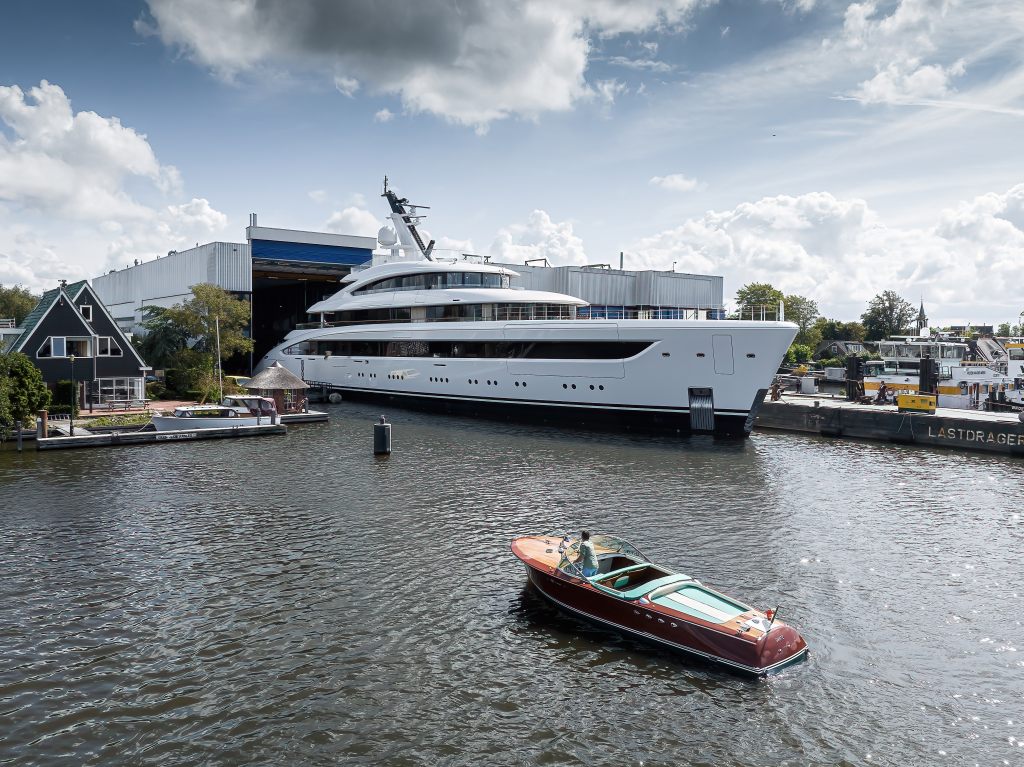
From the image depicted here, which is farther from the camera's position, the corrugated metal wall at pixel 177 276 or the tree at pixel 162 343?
the corrugated metal wall at pixel 177 276

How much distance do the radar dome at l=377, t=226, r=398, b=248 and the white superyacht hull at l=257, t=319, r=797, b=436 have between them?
11.4 metres

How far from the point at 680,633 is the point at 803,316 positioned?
98713mm

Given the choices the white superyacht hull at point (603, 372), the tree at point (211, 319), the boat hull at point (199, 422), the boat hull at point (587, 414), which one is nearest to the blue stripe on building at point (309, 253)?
the tree at point (211, 319)

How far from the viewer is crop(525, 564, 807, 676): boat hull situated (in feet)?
34.9

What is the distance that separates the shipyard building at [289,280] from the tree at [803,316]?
27.5m

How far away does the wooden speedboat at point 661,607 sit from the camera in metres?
10.8

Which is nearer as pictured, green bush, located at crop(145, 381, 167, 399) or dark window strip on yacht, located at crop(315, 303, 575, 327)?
dark window strip on yacht, located at crop(315, 303, 575, 327)

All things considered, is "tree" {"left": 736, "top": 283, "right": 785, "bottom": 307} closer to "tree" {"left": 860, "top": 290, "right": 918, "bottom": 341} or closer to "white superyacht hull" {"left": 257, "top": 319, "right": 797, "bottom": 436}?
"tree" {"left": 860, "top": 290, "right": 918, "bottom": 341}

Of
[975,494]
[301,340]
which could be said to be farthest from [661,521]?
[301,340]

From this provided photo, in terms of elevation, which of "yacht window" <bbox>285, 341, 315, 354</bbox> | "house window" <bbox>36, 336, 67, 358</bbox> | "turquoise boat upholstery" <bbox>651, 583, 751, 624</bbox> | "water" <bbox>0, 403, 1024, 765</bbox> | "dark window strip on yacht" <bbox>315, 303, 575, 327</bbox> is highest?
"dark window strip on yacht" <bbox>315, 303, 575, 327</bbox>

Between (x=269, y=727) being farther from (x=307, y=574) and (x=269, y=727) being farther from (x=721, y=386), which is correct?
(x=721, y=386)

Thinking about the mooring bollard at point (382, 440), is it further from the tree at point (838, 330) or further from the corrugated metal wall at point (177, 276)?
the tree at point (838, 330)

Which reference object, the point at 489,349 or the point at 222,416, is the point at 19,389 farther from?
the point at 489,349

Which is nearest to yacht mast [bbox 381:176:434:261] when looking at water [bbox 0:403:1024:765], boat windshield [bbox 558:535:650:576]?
water [bbox 0:403:1024:765]
